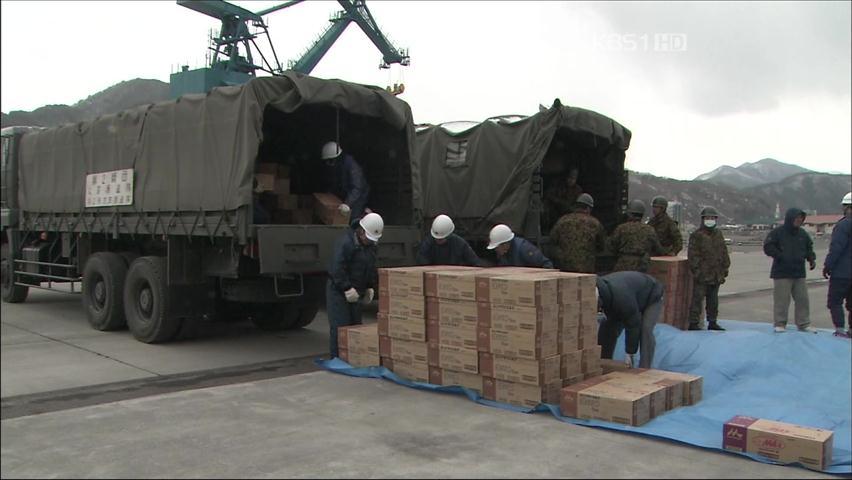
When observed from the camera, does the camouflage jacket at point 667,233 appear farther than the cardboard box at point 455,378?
Yes

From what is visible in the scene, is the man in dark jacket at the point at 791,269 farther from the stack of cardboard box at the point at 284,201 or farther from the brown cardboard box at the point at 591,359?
the stack of cardboard box at the point at 284,201

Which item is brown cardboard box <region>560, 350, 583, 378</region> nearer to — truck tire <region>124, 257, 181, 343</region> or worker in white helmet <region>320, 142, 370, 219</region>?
worker in white helmet <region>320, 142, 370, 219</region>

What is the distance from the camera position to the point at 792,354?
710 cm

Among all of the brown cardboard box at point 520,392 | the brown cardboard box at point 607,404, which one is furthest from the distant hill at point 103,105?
the brown cardboard box at point 607,404

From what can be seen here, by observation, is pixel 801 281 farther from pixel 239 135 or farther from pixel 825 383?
pixel 239 135

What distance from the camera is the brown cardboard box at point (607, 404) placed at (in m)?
5.19

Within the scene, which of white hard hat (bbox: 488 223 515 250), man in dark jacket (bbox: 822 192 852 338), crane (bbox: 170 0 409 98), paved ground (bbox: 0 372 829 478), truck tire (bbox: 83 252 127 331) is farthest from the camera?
crane (bbox: 170 0 409 98)

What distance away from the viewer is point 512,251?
775cm

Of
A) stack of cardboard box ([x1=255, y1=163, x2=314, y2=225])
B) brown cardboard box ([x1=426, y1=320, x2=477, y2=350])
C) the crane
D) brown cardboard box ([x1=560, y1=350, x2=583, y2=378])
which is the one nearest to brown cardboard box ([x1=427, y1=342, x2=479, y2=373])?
brown cardboard box ([x1=426, y1=320, x2=477, y2=350])

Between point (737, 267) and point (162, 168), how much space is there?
20.2m

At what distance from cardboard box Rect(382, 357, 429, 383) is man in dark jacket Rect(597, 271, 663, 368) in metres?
1.77

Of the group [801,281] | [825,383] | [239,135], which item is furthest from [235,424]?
[801,281]

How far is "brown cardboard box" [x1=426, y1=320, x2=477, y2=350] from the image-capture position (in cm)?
609

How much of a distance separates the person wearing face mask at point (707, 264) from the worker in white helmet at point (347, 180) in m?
4.33
